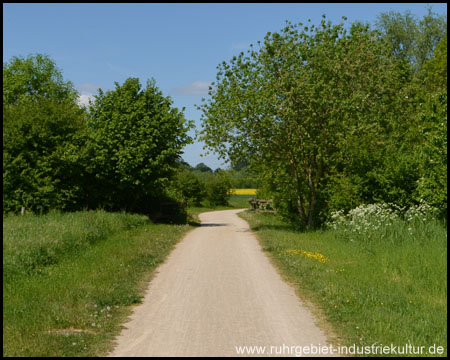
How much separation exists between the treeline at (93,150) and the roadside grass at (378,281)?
11522 mm

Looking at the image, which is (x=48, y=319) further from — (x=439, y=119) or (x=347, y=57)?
(x=347, y=57)

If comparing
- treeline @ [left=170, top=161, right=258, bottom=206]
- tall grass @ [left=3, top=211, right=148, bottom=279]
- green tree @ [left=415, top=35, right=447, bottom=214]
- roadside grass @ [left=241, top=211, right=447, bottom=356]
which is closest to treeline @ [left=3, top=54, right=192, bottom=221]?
tall grass @ [left=3, top=211, right=148, bottom=279]

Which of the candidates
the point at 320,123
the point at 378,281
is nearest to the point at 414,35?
the point at 320,123

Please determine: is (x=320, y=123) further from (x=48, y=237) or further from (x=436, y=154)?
(x=48, y=237)

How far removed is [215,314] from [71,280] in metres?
4.21

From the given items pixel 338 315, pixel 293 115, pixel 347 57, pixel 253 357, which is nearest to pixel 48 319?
pixel 253 357

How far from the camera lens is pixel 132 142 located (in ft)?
88.9

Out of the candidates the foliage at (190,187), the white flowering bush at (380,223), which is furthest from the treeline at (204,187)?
the white flowering bush at (380,223)

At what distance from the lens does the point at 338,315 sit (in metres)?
8.96

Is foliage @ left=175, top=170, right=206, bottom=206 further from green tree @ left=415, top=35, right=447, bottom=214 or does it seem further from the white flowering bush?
green tree @ left=415, top=35, right=447, bottom=214

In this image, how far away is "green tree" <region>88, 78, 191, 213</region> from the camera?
27109 millimetres

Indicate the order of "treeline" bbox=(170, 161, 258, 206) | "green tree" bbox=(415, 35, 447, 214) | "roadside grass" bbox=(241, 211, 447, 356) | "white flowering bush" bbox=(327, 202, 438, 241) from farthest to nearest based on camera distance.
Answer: "treeline" bbox=(170, 161, 258, 206), "white flowering bush" bbox=(327, 202, 438, 241), "green tree" bbox=(415, 35, 447, 214), "roadside grass" bbox=(241, 211, 447, 356)

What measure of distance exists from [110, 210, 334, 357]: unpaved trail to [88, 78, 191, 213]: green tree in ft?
42.9

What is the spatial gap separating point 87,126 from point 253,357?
24369 millimetres
